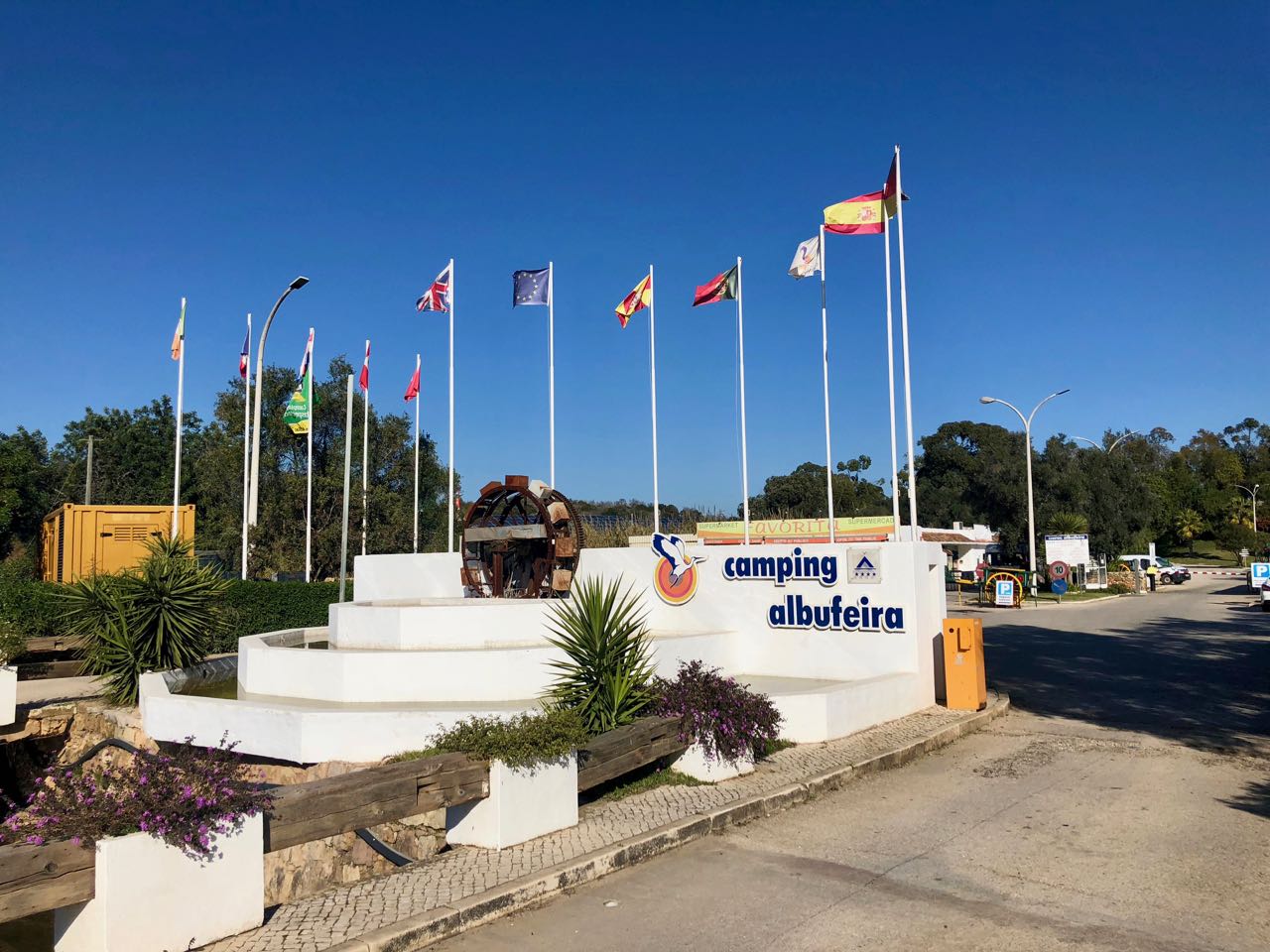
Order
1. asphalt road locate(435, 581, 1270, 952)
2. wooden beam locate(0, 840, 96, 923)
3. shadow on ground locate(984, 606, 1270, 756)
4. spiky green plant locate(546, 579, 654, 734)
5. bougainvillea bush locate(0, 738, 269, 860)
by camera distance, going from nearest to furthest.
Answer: wooden beam locate(0, 840, 96, 923) → bougainvillea bush locate(0, 738, 269, 860) → asphalt road locate(435, 581, 1270, 952) → spiky green plant locate(546, 579, 654, 734) → shadow on ground locate(984, 606, 1270, 756)

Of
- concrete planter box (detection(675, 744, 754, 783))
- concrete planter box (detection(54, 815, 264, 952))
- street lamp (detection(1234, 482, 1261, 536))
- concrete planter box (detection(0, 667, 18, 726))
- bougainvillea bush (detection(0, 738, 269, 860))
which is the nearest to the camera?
concrete planter box (detection(54, 815, 264, 952))

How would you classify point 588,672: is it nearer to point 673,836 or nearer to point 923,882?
point 673,836

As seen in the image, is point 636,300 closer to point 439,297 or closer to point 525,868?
point 439,297

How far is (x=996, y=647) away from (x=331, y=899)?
19.4 meters

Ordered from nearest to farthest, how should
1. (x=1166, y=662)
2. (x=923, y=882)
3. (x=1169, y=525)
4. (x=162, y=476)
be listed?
(x=923, y=882)
(x=1166, y=662)
(x=162, y=476)
(x=1169, y=525)

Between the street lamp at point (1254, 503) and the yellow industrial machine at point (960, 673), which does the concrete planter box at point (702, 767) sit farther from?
the street lamp at point (1254, 503)

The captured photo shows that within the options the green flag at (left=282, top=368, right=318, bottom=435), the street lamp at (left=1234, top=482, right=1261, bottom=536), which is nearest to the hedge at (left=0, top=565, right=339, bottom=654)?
the green flag at (left=282, top=368, right=318, bottom=435)

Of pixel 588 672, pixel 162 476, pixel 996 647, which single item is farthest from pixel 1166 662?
pixel 162 476

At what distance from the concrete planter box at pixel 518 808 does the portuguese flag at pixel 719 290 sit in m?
12.1

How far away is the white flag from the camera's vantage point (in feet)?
53.3

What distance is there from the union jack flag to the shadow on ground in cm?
1451

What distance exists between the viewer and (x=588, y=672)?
9.45 metres

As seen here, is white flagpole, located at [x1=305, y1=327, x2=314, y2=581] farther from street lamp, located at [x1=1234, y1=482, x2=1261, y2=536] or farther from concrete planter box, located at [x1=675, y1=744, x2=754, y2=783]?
street lamp, located at [x1=1234, y1=482, x2=1261, y2=536]

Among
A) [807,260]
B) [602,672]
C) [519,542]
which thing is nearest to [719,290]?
[807,260]
